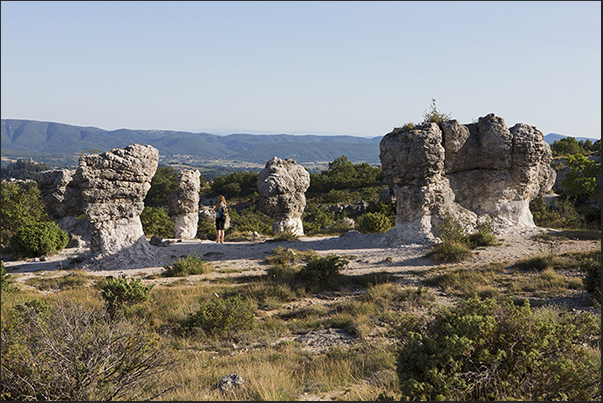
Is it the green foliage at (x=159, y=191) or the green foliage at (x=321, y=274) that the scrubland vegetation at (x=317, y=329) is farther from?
the green foliage at (x=159, y=191)

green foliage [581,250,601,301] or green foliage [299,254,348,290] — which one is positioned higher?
green foliage [581,250,601,301]

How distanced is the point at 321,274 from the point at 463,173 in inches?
364

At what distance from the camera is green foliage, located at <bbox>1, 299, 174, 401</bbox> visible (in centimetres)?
448

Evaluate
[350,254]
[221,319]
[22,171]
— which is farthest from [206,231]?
[22,171]

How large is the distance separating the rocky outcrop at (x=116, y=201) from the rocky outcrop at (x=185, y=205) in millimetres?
6029

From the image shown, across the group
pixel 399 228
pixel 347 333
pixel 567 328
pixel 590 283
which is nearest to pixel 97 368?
pixel 347 333

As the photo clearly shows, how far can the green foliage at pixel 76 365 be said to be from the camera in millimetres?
4484

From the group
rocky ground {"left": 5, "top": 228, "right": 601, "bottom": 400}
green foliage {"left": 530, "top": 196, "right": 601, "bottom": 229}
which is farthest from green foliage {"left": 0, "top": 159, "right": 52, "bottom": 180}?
green foliage {"left": 530, "top": 196, "right": 601, "bottom": 229}

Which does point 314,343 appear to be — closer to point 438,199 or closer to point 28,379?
point 28,379

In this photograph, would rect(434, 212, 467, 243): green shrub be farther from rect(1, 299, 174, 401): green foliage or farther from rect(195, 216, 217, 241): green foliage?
rect(195, 216, 217, 241): green foliage

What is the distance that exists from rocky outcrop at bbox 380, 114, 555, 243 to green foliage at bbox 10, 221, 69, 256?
1332 centimetres

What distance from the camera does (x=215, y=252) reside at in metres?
16.5

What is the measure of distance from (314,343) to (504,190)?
43.2 ft

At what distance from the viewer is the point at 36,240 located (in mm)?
16406
